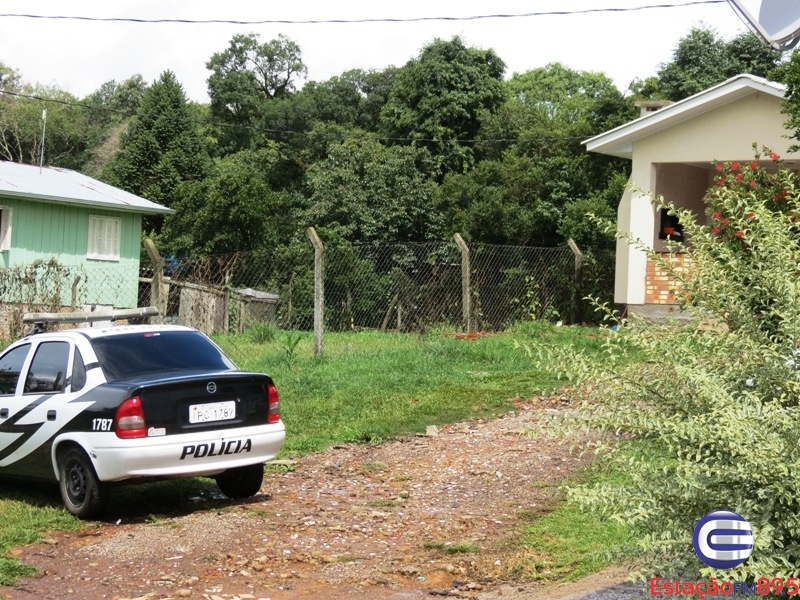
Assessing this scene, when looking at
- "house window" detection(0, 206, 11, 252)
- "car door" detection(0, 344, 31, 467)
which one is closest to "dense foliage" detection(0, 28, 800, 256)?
"house window" detection(0, 206, 11, 252)

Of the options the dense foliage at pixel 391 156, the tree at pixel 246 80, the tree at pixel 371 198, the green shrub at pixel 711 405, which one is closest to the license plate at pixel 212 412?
the green shrub at pixel 711 405

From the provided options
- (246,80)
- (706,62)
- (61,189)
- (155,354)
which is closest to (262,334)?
(155,354)

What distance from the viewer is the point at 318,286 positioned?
14.5 metres

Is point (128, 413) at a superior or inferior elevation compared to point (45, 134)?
inferior

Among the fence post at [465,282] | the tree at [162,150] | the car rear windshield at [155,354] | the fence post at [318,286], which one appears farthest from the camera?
the tree at [162,150]

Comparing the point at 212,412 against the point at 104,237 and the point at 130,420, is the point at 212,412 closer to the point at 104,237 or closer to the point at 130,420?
the point at 130,420

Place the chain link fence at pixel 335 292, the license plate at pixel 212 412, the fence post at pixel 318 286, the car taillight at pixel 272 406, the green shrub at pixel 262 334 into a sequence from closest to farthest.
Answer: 1. the license plate at pixel 212 412
2. the car taillight at pixel 272 406
3. the fence post at pixel 318 286
4. the green shrub at pixel 262 334
5. the chain link fence at pixel 335 292

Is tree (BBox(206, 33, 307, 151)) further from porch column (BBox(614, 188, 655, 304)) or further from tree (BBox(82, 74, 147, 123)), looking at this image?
porch column (BBox(614, 188, 655, 304))

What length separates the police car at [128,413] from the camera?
7.32 meters

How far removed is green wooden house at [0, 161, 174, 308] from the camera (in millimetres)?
27031

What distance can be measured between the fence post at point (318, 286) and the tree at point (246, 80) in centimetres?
3858

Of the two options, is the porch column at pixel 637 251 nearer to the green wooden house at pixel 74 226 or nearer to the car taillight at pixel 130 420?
the green wooden house at pixel 74 226

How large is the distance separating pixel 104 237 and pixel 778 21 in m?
26.9

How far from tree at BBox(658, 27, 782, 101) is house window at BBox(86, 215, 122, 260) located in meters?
16.9
